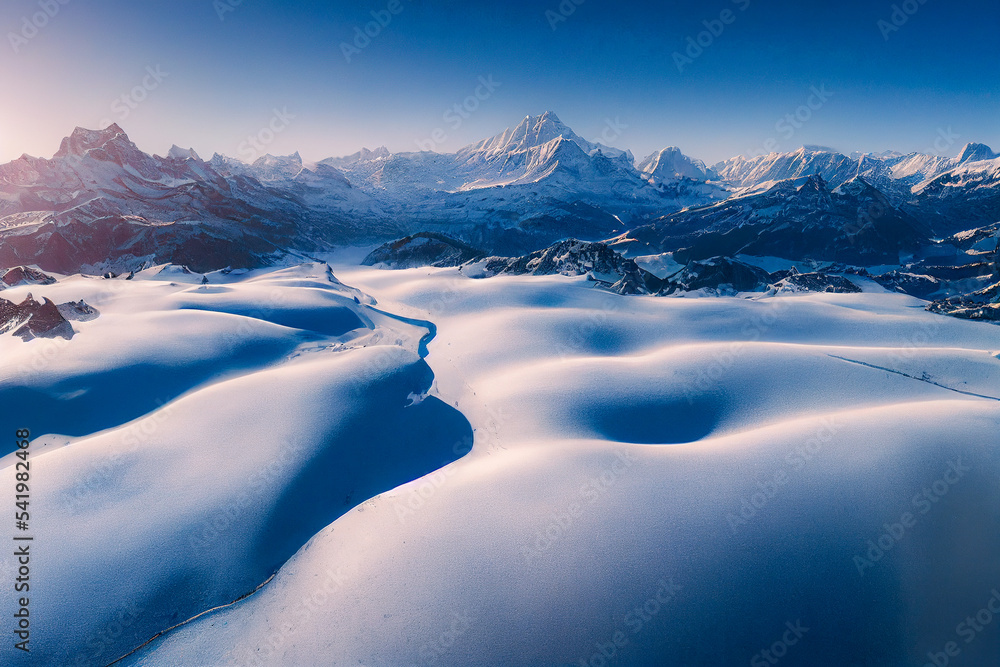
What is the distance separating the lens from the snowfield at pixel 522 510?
13.9m

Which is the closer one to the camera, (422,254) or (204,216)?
(422,254)

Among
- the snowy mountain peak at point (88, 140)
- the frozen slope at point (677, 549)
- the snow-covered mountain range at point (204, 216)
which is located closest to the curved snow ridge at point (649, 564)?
the frozen slope at point (677, 549)

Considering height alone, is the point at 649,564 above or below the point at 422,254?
below

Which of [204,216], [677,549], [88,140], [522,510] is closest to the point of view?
[677,549]

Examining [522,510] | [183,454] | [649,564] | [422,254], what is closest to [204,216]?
[422,254]

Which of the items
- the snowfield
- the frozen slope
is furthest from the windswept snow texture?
the frozen slope

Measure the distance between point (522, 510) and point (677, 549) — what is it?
5.88 meters

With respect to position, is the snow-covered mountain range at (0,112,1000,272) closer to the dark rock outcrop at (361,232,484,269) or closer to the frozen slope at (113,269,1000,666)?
the dark rock outcrop at (361,232,484,269)

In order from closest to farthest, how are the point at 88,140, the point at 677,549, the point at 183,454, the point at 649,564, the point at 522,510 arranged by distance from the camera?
the point at 649,564
the point at 677,549
the point at 522,510
the point at 183,454
the point at 88,140

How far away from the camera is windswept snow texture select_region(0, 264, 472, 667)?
1562 centimetres

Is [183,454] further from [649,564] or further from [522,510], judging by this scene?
[649,564]

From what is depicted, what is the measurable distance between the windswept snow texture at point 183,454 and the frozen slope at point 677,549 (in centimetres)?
198

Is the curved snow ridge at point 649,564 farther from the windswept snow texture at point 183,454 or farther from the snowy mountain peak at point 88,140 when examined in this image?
the snowy mountain peak at point 88,140

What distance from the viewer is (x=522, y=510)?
683 inches
